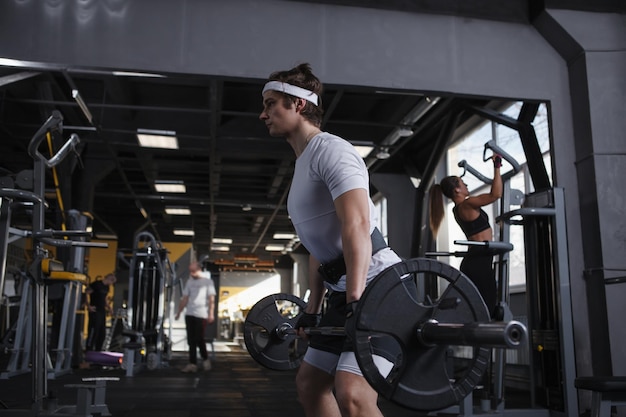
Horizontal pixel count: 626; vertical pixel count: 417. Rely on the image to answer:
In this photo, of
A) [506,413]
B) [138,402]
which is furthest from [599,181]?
[138,402]

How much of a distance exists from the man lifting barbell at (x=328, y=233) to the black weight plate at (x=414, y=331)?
0.07 m

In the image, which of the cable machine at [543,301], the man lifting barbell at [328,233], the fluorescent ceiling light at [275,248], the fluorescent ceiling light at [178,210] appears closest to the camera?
the man lifting barbell at [328,233]

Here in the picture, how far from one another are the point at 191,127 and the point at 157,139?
0.46 meters

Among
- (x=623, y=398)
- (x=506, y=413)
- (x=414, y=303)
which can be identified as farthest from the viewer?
(x=506, y=413)

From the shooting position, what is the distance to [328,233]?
1.54m

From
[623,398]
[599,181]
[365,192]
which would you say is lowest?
[623,398]

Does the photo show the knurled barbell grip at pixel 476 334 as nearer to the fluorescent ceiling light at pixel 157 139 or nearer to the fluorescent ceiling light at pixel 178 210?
the fluorescent ceiling light at pixel 157 139

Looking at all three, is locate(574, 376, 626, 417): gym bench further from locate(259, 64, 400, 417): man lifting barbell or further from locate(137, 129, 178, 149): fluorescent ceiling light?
locate(137, 129, 178, 149): fluorescent ceiling light

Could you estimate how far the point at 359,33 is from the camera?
171 inches

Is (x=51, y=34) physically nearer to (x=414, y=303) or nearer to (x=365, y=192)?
(x=365, y=192)

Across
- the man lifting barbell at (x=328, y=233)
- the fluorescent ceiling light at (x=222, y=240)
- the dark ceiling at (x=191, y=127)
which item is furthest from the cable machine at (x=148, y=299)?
the fluorescent ceiling light at (x=222, y=240)

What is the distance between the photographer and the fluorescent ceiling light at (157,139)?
7.42m

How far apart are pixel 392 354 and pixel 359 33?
11.1 feet

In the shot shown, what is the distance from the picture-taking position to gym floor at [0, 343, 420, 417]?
3912 millimetres
